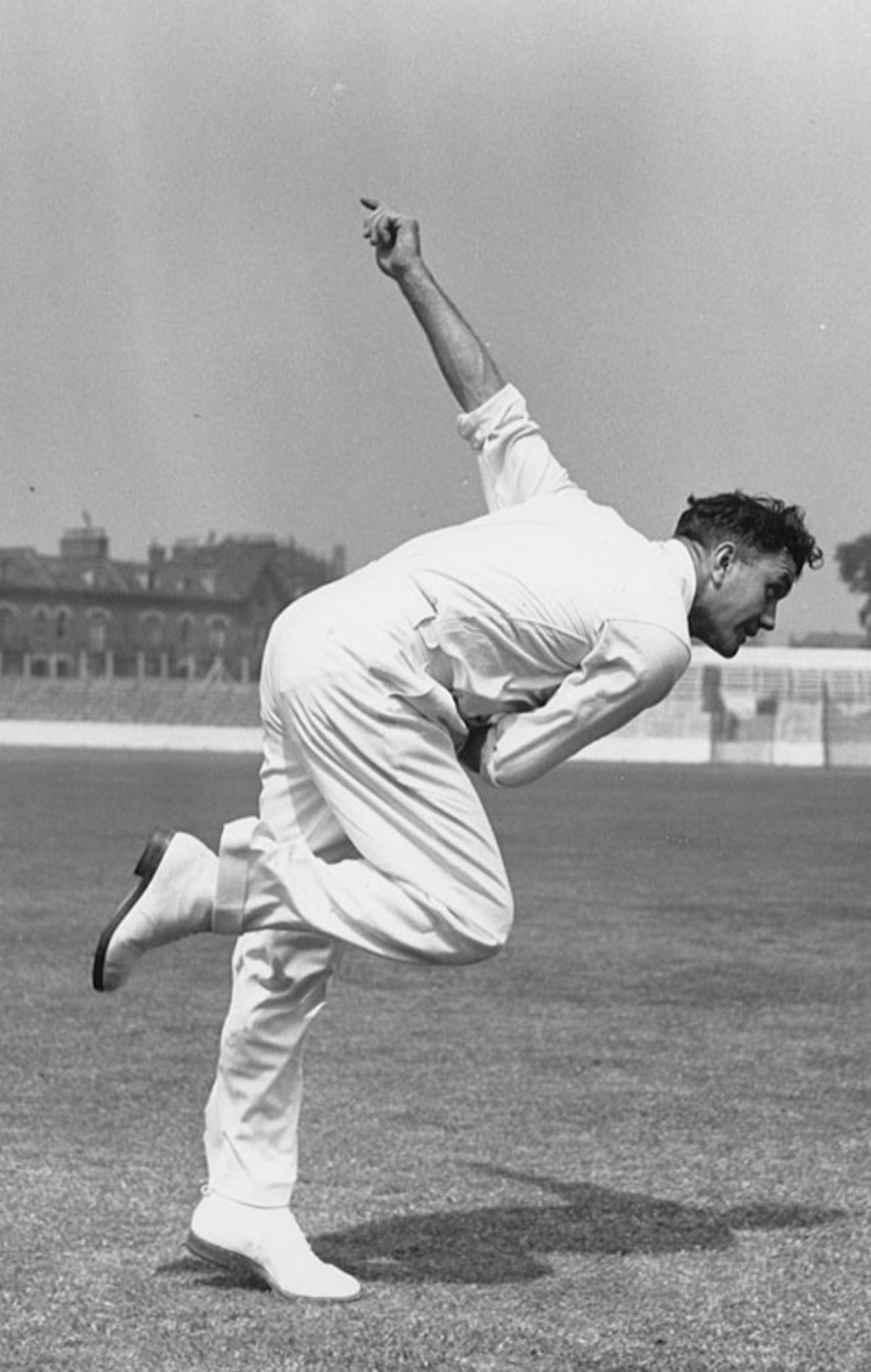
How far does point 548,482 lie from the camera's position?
17.2ft

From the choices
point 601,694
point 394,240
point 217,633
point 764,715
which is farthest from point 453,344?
point 217,633

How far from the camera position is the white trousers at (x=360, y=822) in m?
4.75

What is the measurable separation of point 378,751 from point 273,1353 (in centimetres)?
127

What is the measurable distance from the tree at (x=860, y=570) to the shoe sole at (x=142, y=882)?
40.5m

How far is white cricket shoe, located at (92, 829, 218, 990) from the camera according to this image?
4906 mm

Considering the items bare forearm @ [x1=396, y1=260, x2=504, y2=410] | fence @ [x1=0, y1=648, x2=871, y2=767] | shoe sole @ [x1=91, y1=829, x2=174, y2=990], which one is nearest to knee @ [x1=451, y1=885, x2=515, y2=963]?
shoe sole @ [x1=91, y1=829, x2=174, y2=990]

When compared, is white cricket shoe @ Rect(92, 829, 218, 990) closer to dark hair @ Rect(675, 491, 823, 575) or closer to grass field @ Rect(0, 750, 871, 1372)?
grass field @ Rect(0, 750, 871, 1372)

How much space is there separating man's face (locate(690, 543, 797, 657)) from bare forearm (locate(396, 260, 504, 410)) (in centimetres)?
77

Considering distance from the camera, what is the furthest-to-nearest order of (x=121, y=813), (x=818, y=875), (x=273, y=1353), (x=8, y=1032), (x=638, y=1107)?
(x=121, y=813)
(x=818, y=875)
(x=8, y=1032)
(x=638, y=1107)
(x=273, y=1353)

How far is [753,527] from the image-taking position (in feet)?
16.4

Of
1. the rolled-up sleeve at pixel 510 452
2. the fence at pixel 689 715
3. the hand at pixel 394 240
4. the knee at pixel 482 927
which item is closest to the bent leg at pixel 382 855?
the knee at pixel 482 927

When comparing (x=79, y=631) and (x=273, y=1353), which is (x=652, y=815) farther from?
(x=79, y=631)

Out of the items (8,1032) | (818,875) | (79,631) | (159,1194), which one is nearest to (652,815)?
(818,875)

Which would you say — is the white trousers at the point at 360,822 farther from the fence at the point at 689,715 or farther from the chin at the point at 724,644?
the fence at the point at 689,715
